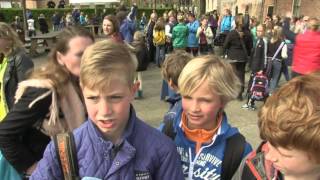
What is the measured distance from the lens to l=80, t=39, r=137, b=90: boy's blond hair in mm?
1607

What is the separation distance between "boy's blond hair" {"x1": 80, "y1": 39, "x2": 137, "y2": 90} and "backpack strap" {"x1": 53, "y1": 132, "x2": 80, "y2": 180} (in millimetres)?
264

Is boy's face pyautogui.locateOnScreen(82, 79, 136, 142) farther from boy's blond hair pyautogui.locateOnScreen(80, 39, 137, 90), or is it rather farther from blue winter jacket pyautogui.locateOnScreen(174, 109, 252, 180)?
blue winter jacket pyautogui.locateOnScreen(174, 109, 252, 180)

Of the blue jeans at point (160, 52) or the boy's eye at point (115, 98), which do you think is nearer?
the boy's eye at point (115, 98)

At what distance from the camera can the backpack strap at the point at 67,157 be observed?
1.64 m

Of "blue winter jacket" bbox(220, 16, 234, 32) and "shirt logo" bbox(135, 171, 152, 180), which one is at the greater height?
"shirt logo" bbox(135, 171, 152, 180)

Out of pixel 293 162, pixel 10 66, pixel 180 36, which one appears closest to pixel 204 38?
pixel 180 36

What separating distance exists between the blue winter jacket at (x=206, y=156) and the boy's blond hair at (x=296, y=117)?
57cm

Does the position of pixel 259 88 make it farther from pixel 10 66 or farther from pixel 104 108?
pixel 104 108

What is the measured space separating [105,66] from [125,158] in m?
0.40

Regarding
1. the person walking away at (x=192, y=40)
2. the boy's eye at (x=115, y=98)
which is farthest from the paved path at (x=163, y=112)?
the boy's eye at (x=115, y=98)

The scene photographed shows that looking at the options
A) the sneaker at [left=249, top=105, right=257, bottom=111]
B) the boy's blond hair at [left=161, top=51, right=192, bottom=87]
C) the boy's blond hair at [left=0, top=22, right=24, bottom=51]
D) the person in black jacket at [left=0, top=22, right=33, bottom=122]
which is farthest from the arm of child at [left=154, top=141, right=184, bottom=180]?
the sneaker at [left=249, top=105, right=257, bottom=111]

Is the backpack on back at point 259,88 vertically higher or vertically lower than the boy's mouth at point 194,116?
lower

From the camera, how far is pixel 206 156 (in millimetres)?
2037

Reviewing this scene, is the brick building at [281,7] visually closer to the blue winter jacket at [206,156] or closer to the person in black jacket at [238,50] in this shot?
the person in black jacket at [238,50]
